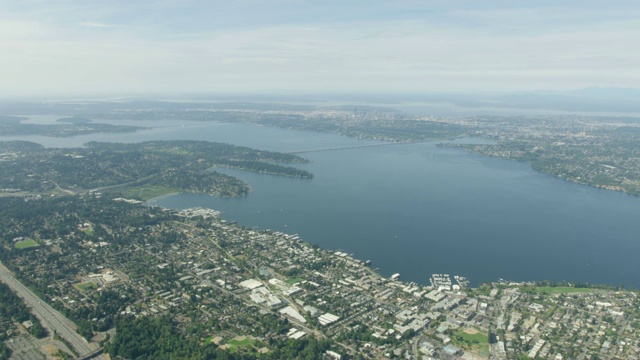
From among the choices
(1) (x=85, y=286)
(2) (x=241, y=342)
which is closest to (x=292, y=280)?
(2) (x=241, y=342)

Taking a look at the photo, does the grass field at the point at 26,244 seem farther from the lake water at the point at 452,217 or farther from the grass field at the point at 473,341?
the grass field at the point at 473,341

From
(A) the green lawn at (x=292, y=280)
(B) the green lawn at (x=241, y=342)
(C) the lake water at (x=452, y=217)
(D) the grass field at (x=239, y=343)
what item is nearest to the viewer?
(D) the grass field at (x=239, y=343)

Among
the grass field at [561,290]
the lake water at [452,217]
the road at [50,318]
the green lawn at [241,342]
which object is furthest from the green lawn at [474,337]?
the road at [50,318]

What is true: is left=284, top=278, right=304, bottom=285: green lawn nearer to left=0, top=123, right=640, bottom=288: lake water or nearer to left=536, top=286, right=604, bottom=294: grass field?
left=0, top=123, right=640, bottom=288: lake water

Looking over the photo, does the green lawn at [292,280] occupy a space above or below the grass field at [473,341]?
above

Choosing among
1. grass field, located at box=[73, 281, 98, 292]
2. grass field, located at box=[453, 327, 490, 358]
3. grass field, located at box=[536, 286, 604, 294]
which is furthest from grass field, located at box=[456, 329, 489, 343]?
grass field, located at box=[73, 281, 98, 292]
